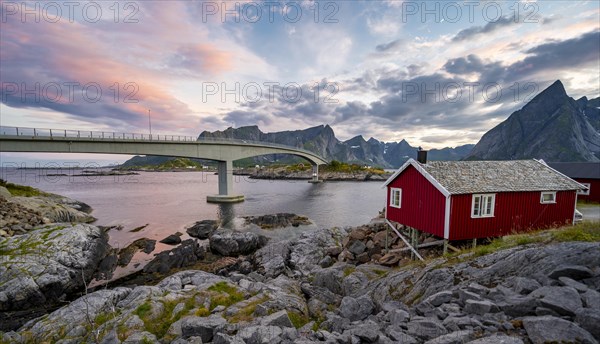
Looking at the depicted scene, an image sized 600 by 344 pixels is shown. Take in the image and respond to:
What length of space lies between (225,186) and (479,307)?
46.5 m

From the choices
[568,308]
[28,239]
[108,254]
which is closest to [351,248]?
[568,308]

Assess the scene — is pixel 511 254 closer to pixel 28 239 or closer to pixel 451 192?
pixel 451 192

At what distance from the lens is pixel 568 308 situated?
4695 mm

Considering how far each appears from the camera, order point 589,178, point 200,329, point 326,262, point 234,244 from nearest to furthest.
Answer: point 200,329 < point 326,262 < point 234,244 < point 589,178

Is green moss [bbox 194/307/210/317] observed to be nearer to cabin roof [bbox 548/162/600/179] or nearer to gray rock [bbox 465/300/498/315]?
gray rock [bbox 465/300/498/315]

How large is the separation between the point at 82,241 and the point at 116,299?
11.1m

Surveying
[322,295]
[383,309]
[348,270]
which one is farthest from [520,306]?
[348,270]

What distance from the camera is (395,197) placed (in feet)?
61.6

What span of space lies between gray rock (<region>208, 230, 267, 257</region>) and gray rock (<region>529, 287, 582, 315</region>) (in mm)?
19827

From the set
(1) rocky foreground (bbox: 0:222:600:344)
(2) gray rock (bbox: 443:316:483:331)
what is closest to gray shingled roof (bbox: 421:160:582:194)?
(1) rocky foreground (bbox: 0:222:600:344)

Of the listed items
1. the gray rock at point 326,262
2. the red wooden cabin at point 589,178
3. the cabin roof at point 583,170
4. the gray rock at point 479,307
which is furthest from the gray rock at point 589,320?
the cabin roof at point 583,170

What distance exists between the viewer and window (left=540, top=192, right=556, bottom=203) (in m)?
15.6

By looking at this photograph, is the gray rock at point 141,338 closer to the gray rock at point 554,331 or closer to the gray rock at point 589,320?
the gray rock at point 554,331

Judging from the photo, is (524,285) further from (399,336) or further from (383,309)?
(383,309)
